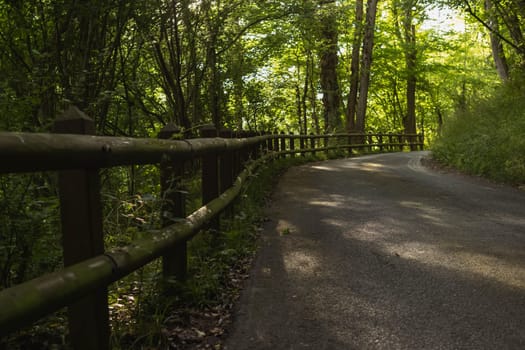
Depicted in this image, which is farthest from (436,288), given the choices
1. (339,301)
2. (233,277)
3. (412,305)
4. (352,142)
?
(352,142)

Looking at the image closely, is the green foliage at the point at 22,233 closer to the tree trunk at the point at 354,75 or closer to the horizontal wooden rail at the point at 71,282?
the horizontal wooden rail at the point at 71,282

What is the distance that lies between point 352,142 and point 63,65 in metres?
19.9

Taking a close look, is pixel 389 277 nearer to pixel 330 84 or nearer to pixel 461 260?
pixel 461 260

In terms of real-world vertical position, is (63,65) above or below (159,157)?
above

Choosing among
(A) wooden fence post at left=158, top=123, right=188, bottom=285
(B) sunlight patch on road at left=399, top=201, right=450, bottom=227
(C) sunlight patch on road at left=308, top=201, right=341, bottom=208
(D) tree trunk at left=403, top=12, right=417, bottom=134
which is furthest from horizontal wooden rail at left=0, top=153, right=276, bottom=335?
(D) tree trunk at left=403, top=12, right=417, bottom=134

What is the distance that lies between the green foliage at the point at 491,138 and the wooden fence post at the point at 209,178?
761 cm

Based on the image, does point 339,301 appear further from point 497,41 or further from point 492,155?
point 497,41

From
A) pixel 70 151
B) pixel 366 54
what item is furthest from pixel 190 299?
pixel 366 54

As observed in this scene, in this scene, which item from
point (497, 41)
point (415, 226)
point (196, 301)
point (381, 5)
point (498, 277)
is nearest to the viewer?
point (196, 301)

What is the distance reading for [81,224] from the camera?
2457mm

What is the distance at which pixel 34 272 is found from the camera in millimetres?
3617

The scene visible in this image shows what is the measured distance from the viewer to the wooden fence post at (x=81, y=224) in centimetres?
243

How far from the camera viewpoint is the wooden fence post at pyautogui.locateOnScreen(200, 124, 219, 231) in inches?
203

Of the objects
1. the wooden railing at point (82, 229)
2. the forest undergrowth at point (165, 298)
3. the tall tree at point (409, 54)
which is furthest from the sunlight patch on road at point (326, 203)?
the tall tree at point (409, 54)
